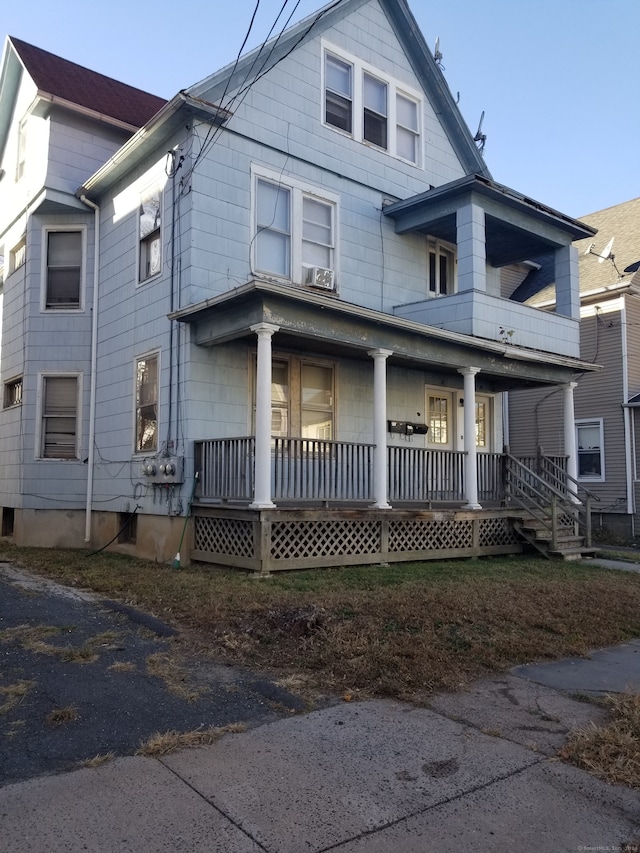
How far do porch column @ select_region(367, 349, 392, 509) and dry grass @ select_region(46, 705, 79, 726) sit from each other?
23.1 ft

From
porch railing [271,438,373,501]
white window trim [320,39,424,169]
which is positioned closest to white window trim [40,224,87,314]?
white window trim [320,39,424,169]

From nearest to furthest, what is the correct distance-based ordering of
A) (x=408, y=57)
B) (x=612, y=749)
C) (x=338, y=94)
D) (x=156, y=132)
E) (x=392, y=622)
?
(x=612, y=749) < (x=392, y=622) < (x=156, y=132) < (x=338, y=94) < (x=408, y=57)

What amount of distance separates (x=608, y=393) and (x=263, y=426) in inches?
514

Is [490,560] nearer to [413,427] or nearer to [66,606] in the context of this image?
[413,427]

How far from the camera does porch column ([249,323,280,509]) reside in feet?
31.4

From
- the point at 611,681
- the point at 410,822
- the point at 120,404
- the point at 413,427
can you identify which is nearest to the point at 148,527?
the point at 120,404

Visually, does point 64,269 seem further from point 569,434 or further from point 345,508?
point 569,434

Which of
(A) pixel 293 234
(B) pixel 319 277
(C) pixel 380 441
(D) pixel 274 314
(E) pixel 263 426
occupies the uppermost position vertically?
(A) pixel 293 234

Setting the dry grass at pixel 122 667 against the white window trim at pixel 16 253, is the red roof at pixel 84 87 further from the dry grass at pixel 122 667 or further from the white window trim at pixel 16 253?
the dry grass at pixel 122 667

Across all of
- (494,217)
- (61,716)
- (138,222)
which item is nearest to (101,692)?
(61,716)

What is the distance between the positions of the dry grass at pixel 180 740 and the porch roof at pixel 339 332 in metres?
6.14

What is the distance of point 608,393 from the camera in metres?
19.3

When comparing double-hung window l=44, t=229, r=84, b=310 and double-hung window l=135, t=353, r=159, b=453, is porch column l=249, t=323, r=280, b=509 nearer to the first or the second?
double-hung window l=135, t=353, r=159, b=453

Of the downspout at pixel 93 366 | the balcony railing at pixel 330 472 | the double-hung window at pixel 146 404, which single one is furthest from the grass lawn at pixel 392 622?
the downspout at pixel 93 366
